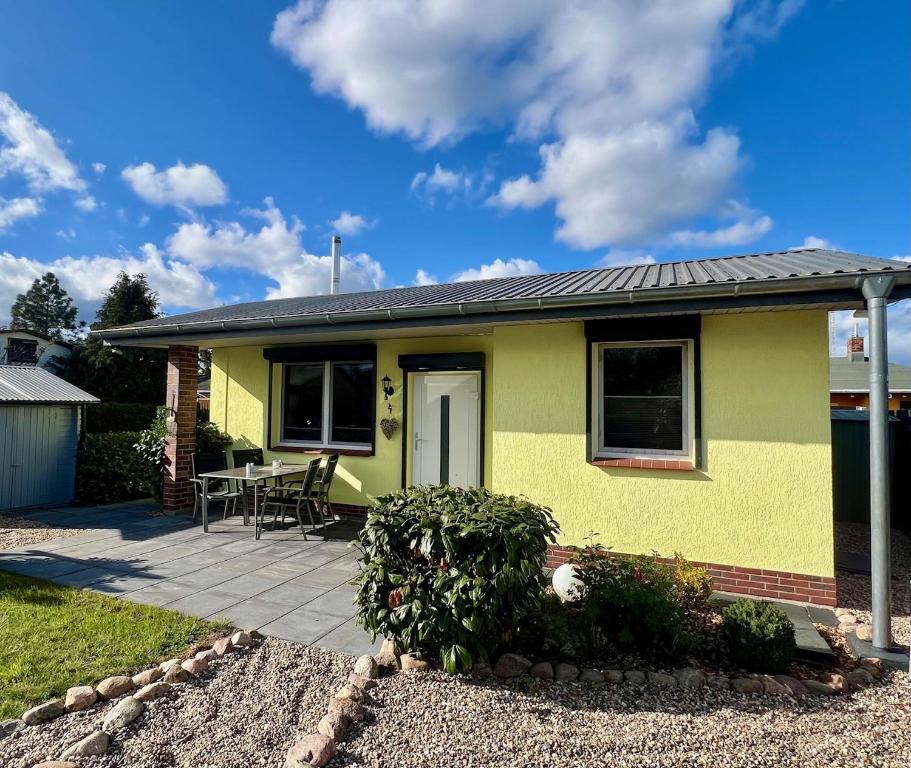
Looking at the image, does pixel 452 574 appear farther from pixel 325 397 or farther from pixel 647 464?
pixel 325 397

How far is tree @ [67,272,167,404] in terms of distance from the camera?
63.0 ft

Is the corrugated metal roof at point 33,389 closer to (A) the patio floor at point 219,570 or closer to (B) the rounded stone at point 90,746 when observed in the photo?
(A) the patio floor at point 219,570

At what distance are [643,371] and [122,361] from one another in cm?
2098

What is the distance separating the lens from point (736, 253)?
6855mm

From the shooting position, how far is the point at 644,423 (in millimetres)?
5242

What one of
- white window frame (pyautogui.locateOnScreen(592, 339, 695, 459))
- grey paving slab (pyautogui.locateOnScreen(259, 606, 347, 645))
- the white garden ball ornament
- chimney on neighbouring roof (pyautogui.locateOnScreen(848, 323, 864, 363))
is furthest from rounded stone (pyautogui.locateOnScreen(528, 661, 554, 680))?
chimney on neighbouring roof (pyautogui.locateOnScreen(848, 323, 864, 363))

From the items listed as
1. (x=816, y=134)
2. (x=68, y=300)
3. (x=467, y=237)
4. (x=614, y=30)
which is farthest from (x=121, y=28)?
(x=68, y=300)

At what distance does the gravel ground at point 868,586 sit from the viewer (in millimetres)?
4041

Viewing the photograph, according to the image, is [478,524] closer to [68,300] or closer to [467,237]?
[467,237]

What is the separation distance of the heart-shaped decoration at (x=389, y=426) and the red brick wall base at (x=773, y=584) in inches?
176

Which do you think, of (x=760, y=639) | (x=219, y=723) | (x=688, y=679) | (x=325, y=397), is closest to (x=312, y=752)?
(x=219, y=723)

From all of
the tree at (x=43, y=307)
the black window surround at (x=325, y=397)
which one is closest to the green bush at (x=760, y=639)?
the black window surround at (x=325, y=397)

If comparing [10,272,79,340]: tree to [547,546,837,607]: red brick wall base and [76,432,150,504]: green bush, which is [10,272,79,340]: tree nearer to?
[76,432,150,504]: green bush

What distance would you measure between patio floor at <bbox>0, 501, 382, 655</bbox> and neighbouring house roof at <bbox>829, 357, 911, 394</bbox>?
54.9ft
